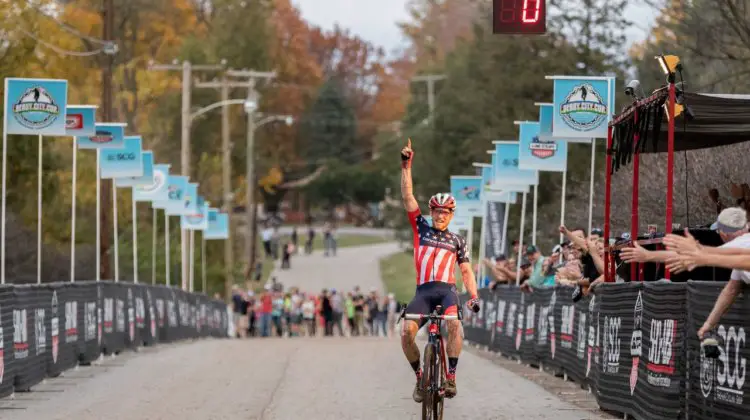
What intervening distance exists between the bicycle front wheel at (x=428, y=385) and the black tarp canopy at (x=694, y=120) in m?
3.33

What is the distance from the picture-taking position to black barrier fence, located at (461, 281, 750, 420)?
509 inches

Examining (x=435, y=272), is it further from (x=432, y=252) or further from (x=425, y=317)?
(x=425, y=317)

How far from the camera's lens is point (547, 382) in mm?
22562

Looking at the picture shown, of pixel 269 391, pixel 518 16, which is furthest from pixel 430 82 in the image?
pixel 518 16

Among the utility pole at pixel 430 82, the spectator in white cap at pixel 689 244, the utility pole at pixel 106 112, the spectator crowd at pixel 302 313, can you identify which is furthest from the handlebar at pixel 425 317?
the utility pole at pixel 430 82

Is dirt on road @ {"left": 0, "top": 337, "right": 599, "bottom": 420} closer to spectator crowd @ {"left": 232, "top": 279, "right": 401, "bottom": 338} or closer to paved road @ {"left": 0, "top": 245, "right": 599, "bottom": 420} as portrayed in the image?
paved road @ {"left": 0, "top": 245, "right": 599, "bottom": 420}

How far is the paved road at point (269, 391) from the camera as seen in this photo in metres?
17.2

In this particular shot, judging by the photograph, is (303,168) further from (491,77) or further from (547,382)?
(547,382)

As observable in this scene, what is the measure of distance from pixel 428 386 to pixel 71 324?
10.7m

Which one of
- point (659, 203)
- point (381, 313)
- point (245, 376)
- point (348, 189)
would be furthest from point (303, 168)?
point (245, 376)

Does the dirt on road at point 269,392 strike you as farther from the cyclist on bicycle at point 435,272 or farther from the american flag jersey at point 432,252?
the american flag jersey at point 432,252

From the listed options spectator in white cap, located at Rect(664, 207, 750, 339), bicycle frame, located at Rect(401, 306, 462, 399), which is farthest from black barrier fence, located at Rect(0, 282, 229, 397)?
spectator in white cap, located at Rect(664, 207, 750, 339)

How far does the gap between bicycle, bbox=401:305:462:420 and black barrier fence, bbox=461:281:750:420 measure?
1.96m

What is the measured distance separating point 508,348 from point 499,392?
10.2 meters
